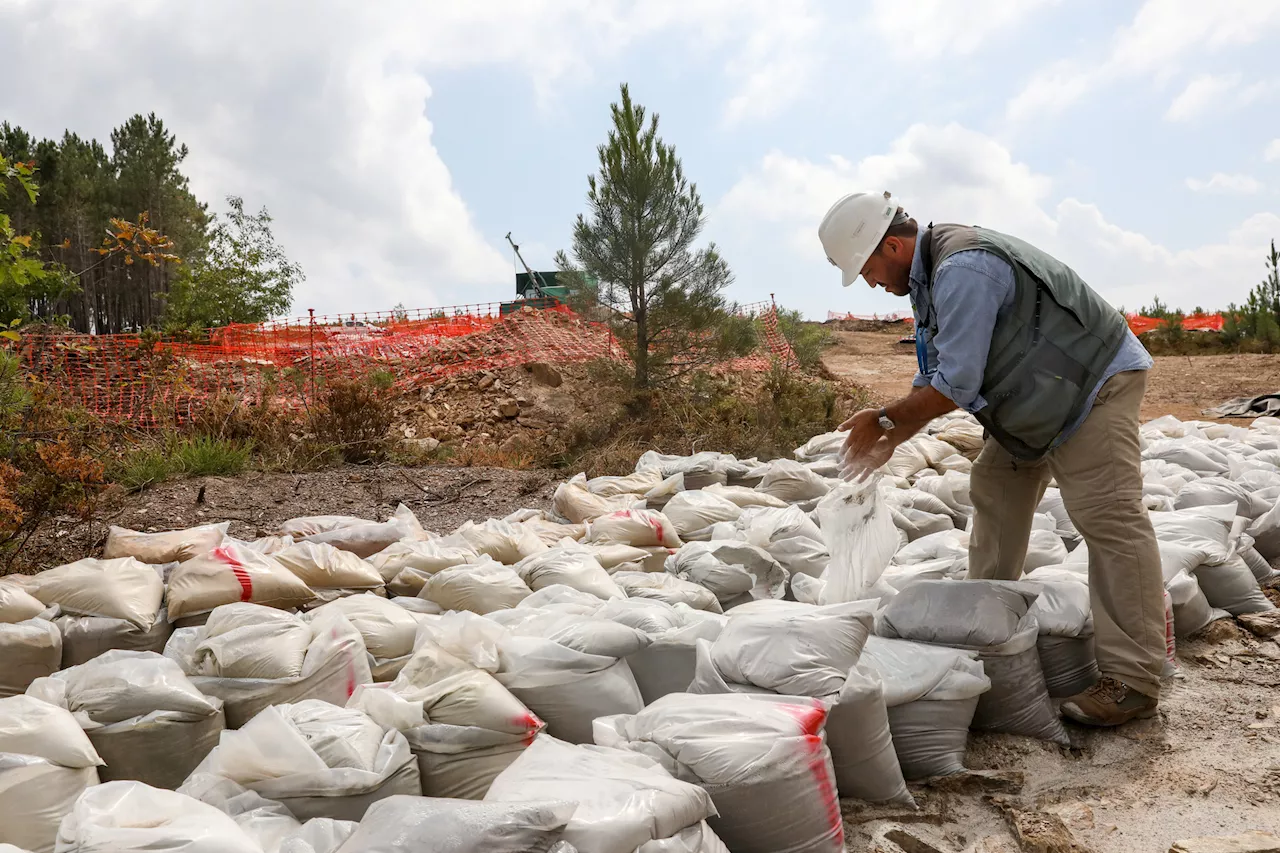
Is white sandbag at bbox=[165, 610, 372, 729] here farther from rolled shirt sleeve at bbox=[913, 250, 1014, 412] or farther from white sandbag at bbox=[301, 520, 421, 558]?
rolled shirt sleeve at bbox=[913, 250, 1014, 412]

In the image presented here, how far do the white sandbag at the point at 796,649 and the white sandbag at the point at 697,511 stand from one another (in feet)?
5.75

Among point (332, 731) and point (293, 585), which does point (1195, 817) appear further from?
point (293, 585)

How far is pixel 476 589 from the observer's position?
2.68 m

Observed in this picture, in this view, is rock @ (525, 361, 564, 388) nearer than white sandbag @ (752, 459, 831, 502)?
No

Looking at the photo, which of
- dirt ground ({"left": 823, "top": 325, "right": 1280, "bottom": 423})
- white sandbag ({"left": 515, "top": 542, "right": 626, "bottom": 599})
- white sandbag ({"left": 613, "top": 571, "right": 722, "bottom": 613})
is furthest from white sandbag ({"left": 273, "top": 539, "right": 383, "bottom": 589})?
dirt ground ({"left": 823, "top": 325, "right": 1280, "bottom": 423})

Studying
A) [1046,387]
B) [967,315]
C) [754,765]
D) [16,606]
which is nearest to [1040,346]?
Result: [1046,387]

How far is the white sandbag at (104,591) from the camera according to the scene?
2.48 meters

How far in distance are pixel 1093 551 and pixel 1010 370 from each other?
23.0 inches

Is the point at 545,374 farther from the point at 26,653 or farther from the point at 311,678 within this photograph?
the point at 311,678

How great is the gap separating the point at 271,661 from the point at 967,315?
187 cm

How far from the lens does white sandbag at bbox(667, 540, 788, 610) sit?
2.89m

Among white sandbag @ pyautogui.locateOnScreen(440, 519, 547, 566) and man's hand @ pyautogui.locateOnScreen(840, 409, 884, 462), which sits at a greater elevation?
man's hand @ pyautogui.locateOnScreen(840, 409, 884, 462)

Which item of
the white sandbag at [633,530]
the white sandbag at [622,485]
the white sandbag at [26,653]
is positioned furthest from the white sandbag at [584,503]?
the white sandbag at [26,653]

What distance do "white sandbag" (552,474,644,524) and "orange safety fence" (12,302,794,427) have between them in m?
3.87
